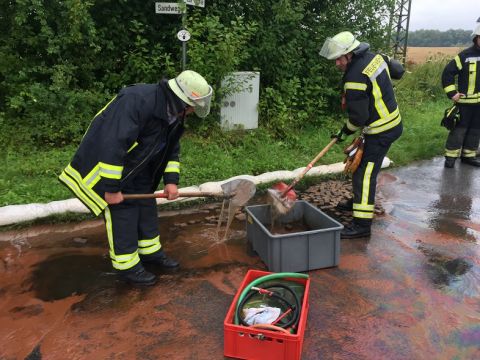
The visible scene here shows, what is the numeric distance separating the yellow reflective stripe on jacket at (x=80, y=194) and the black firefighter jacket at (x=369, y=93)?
2.52m

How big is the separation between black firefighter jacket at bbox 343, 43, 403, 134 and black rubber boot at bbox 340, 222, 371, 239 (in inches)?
38.6

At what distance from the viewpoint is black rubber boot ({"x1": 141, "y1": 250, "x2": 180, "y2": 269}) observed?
12.6ft

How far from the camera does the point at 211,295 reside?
341cm

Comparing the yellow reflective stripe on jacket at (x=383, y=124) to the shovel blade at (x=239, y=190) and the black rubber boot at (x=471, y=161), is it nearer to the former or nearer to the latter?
the shovel blade at (x=239, y=190)

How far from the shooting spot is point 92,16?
7117mm

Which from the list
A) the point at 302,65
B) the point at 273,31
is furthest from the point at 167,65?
the point at 302,65

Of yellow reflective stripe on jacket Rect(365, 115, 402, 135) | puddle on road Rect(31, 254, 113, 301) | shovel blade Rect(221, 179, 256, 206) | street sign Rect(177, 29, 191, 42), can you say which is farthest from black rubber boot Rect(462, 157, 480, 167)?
puddle on road Rect(31, 254, 113, 301)

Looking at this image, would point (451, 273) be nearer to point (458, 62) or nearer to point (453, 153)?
point (453, 153)

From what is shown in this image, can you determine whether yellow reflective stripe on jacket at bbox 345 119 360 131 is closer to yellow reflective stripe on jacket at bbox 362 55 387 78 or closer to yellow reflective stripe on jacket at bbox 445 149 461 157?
yellow reflective stripe on jacket at bbox 362 55 387 78

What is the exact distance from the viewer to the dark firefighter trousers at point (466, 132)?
267 inches

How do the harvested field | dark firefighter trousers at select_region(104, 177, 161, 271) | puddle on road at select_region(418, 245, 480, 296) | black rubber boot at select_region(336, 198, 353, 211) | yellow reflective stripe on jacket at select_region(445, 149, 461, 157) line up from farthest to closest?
the harvested field → yellow reflective stripe on jacket at select_region(445, 149, 461, 157) → black rubber boot at select_region(336, 198, 353, 211) → puddle on road at select_region(418, 245, 480, 296) → dark firefighter trousers at select_region(104, 177, 161, 271)

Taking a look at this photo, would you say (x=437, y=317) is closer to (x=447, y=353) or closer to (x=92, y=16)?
(x=447, y=353)

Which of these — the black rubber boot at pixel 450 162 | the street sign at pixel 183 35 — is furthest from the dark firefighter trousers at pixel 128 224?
the black rubber boot at pixel 450 162

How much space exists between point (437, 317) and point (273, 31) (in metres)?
6.16
